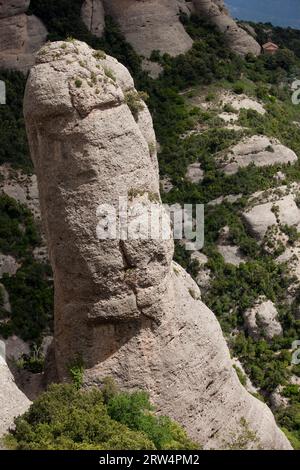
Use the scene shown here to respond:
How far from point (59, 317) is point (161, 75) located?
35.7 meters

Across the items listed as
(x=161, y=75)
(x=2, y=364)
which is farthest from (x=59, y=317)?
(x=161, y=75)

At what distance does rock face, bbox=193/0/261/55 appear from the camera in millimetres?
63688

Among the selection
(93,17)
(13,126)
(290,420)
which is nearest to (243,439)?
(290,420)

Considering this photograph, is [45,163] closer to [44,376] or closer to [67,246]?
[67,246]

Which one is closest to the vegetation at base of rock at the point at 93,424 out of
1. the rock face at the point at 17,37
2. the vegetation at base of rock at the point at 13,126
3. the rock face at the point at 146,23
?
the vegetation at base of rock at the point at 13,126

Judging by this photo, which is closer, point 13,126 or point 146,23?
point 13,126

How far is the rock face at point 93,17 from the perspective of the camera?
58.0 meters

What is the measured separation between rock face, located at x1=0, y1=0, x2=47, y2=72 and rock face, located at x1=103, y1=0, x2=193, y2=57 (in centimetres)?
681

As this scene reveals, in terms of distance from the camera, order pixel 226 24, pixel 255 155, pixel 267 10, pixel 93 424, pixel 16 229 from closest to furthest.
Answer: pixel 93 424
pixel 16 229
pixel 255 155
pixel 226 24
pixel 267 10

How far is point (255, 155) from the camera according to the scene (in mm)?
50938

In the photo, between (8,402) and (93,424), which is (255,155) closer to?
(8,402)

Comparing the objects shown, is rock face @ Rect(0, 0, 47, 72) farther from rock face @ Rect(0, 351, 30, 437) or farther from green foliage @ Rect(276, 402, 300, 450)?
rock face @ Rect(0, 351, 30, 437)

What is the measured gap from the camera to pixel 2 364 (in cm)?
2478

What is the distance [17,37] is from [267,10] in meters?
106
